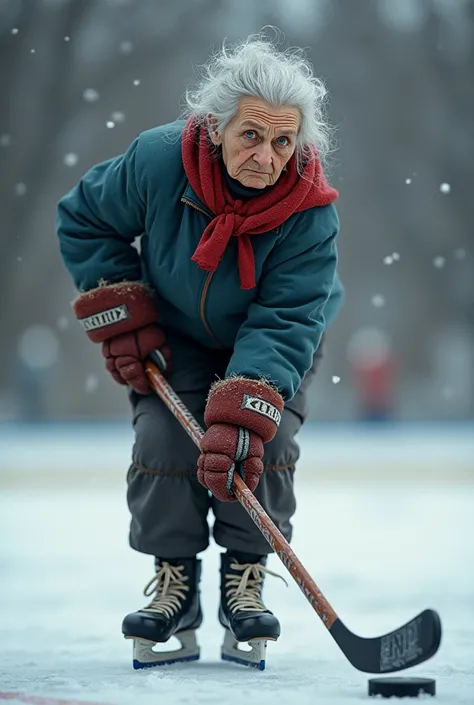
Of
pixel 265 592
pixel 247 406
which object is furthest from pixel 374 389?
pixel 247 406

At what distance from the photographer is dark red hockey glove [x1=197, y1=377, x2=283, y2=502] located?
1.79 m

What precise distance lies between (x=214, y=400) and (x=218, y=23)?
354 inches

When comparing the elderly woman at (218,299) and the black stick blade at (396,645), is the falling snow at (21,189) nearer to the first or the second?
the elderly woman at (218,299)

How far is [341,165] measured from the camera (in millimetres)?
9203

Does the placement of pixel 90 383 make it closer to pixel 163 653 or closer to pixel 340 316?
pixel 340 316

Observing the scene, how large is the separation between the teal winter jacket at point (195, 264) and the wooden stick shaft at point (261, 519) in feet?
0.39

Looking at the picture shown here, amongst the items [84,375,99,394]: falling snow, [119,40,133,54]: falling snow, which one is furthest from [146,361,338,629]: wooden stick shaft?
[84,375,99,394]: falling snow

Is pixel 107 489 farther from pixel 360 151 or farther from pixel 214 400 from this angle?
pixel 360 151

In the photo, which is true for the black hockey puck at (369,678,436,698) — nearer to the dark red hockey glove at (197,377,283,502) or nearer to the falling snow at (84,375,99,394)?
the dark red hockey glove at (197,377,283,502)

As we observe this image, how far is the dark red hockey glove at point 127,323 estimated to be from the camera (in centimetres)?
206

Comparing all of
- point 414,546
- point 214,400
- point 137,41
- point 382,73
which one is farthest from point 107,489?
point 382,73

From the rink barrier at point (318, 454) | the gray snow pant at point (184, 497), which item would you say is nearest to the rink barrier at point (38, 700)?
the gray snow pant at point (184, 497)

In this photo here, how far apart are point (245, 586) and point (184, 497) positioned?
18 centimetres

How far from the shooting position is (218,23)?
33.9 ft
